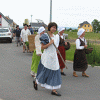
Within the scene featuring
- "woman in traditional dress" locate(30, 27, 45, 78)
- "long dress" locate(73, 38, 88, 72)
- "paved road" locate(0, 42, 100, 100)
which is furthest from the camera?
"long dress" locate(73, 38, 88, 72)

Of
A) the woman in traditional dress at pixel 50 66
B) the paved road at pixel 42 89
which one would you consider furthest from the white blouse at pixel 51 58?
the paved road at pixel 42 89

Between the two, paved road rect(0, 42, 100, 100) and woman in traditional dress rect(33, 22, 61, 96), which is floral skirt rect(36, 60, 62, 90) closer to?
woman in traditional dress rect(33, 22, 61, 96)

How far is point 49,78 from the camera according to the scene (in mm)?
5344

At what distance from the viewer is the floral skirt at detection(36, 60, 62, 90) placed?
5.29 m

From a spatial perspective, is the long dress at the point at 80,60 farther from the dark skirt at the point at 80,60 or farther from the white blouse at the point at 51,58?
the white blouse at the point at 51,58

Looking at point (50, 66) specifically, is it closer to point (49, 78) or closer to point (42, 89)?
point (49, 78)

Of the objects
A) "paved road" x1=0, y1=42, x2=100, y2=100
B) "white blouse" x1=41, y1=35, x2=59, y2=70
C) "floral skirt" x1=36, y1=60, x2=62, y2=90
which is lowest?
"paved road" x1=0, y1=42, x2=100, y2=100

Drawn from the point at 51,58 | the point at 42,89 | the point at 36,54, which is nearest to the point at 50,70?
the point at 51,58

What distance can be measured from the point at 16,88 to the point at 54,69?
130 cm

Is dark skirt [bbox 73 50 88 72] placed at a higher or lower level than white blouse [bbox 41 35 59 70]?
lower

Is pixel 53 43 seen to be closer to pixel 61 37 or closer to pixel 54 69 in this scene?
pixel 54 69

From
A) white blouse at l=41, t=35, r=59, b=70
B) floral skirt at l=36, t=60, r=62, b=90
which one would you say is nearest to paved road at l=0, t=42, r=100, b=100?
floral skirt at l=36, t=60, r=62, b=90

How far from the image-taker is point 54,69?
5309mm

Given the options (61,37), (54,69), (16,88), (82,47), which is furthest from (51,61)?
(61,37)
